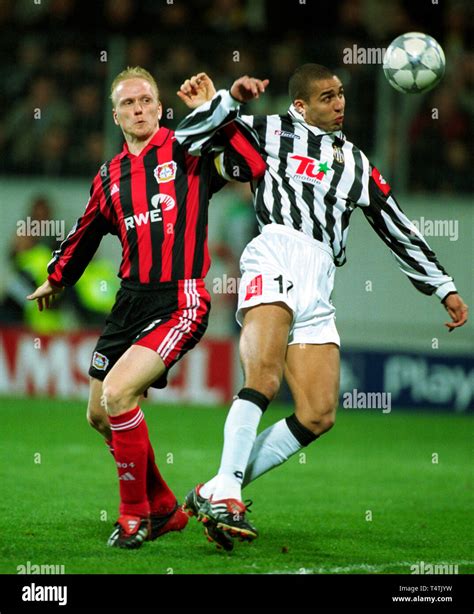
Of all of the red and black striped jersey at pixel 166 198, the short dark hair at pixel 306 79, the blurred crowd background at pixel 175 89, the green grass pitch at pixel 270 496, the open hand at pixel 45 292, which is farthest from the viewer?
the blurred crowd background at pixel 175 89

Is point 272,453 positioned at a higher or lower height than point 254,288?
lower

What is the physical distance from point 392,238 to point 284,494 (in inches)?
89.0

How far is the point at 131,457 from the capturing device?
5.71 meters

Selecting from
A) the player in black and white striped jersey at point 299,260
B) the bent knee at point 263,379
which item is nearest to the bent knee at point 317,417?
the player in black and white striped jersey at point 299,260

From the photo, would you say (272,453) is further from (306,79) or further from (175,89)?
(175,89)

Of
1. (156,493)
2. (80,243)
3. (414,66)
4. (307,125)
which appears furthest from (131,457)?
(414,66)

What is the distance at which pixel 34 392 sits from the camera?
42.9ft

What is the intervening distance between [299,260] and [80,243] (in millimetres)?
1174

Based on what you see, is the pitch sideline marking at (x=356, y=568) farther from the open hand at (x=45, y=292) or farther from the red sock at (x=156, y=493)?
the open hand at (x=45, y=292)

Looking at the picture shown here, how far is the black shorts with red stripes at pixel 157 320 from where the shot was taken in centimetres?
575

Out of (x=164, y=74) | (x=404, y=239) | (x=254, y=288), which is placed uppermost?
(x=164, y=74)

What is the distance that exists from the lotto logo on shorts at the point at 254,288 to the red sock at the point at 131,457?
0.80 metres

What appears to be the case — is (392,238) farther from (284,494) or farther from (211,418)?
(211,418)

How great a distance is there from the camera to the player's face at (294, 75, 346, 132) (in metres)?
6.17
